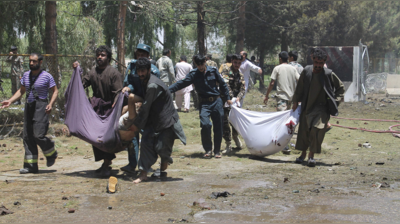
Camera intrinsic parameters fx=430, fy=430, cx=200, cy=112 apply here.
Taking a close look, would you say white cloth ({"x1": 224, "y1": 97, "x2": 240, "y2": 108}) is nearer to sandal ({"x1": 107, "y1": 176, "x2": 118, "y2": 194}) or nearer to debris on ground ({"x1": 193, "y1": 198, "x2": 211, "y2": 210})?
sandal ({"x1": 107, "y1": 176, "x2": 118, "y2": 194})

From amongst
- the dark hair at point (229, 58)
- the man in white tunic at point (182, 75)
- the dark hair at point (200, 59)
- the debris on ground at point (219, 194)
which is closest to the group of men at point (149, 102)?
the dark hair at point (200, 59)

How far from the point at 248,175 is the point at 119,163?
2362 millimetres

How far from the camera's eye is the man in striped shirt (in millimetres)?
6383

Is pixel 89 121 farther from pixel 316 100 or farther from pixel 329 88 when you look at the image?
pixel 329 88

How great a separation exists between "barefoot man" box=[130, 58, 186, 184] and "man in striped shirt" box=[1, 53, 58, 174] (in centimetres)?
152

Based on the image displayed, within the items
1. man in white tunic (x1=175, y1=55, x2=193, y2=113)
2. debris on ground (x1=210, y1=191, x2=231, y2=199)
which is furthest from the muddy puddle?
man in white tunic (x1=175, y1=55, x2=193, y2=113)

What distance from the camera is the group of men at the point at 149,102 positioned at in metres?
5.76

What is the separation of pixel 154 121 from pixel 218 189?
125cm

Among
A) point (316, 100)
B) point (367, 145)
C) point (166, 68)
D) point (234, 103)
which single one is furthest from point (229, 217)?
point (166, 68)

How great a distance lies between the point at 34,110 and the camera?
21.0ft

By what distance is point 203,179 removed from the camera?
6.10 meters

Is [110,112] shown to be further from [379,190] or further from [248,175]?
[379,190]

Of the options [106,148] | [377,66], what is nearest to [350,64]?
[106,148]

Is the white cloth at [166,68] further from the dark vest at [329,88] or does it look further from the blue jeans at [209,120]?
the dark vest at [329,88]
